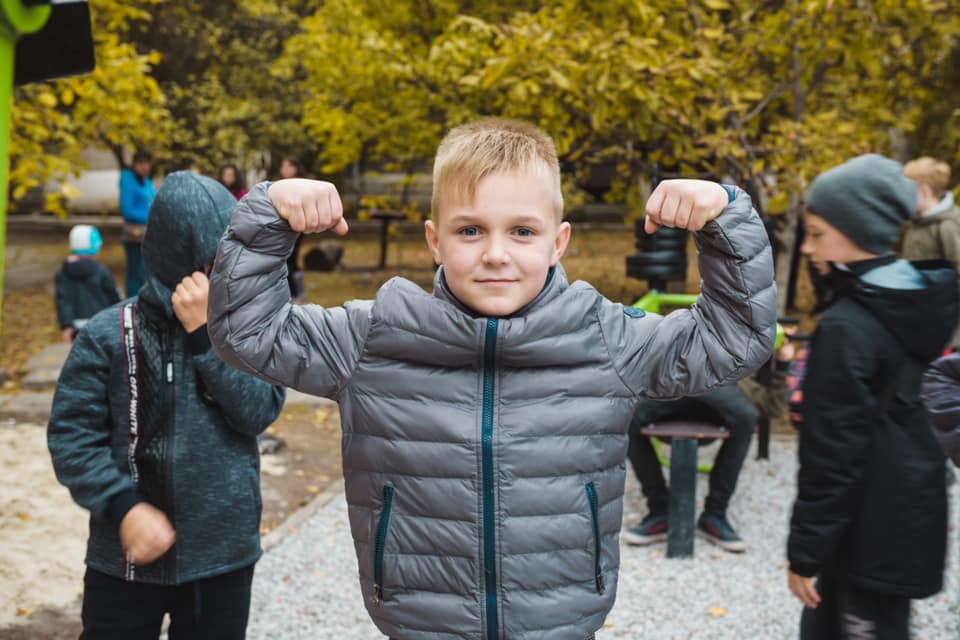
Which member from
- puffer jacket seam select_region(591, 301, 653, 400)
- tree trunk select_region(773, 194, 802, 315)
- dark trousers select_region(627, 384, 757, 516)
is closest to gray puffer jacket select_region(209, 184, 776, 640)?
puffer jacket seam select_region(591, 301, 653, 400)

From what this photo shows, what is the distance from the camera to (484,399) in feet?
6.27

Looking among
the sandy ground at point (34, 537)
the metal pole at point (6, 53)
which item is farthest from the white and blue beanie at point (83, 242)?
the metal pole at point (6, 53)

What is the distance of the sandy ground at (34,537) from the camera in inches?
177

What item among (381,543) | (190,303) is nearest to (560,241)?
(381,543)

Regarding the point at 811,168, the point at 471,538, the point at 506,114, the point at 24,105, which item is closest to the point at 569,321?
the point at 471,538

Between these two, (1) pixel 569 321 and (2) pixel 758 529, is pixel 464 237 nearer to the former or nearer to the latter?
(1) pixel 569 321

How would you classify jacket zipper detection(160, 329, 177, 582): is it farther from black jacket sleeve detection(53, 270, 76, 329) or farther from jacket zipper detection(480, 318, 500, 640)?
black jacket sleeve detection(53, 270, 76, 329)

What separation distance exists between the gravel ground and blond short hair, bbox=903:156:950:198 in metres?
2.50

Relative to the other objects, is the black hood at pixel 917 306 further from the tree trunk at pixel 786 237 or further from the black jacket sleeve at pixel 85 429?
the tree trunk at pixel 786 237

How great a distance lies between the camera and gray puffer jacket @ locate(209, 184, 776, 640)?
73.9 inches

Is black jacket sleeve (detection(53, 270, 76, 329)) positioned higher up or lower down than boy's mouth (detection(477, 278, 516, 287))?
lower down

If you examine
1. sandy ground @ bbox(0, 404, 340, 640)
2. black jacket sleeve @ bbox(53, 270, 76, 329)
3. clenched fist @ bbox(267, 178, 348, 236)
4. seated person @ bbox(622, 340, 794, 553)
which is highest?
clenched fist @ bbox(267, 178, 348, 236)

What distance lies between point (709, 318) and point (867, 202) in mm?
1188

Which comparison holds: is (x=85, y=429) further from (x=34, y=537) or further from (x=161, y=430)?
(x=34, y=537)
